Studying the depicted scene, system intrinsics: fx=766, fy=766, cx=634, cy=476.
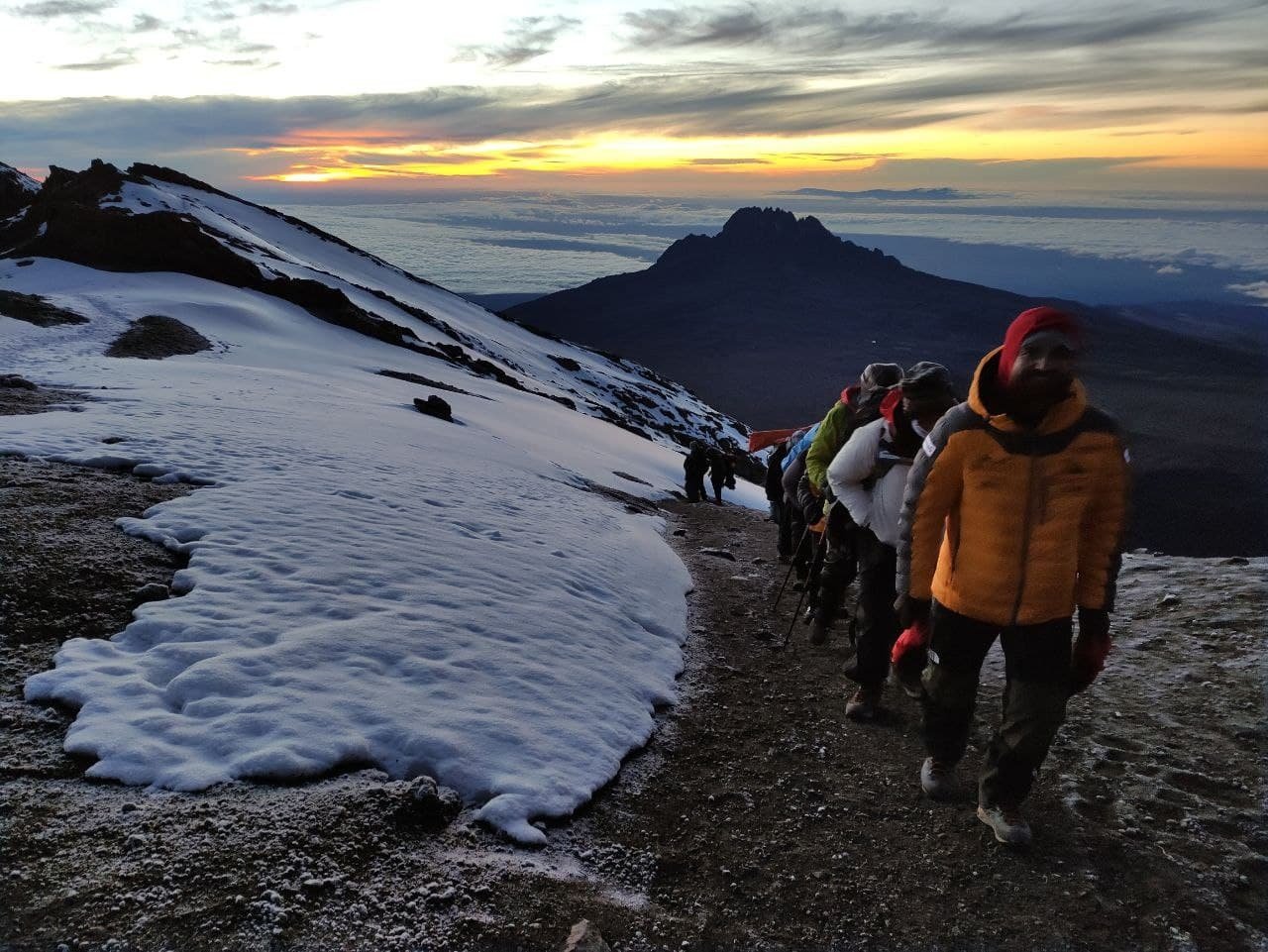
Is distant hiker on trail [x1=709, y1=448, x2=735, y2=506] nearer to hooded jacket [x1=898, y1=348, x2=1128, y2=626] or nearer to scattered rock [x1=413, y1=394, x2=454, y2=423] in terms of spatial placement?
scattered rock [x1=413, y1=394, x2=454, y2=423]

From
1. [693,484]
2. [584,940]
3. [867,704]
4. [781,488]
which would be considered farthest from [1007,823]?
[693,484]

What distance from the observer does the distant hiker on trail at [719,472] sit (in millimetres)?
23188

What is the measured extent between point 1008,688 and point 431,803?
3345mm

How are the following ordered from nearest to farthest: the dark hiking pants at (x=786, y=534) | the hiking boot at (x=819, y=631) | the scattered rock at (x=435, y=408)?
the hiking boot at (x=819, y=631), the dark hiking pants at (x=786, y=534), the scattered rock at (x=435, y=408)

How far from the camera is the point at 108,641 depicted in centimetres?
537

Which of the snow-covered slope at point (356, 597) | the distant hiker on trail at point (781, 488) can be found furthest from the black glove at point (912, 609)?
the distant hiker on trail at point (781, 488)

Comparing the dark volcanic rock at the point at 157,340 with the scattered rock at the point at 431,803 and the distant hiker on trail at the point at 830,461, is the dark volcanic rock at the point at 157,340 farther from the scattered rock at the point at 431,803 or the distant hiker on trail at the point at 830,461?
the scattered rock at the point at 431,803

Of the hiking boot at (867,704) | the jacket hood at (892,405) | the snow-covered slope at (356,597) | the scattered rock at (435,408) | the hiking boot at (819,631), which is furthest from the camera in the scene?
the scattered rock at (435,408)

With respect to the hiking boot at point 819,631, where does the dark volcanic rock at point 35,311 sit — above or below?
above

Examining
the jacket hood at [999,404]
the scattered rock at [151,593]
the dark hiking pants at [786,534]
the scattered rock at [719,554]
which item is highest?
the jacket hood at [999,404]

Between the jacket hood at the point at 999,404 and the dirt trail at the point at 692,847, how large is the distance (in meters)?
2.49

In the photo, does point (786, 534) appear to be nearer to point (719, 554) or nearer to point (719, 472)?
point (719, 554)

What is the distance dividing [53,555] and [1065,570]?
7.33m

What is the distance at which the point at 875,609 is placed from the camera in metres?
6.14
